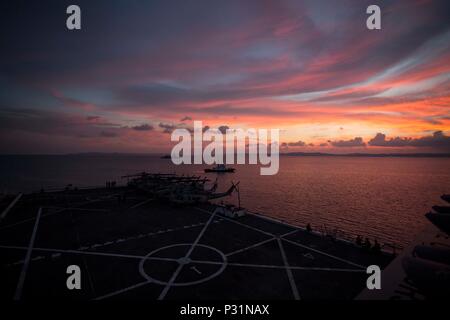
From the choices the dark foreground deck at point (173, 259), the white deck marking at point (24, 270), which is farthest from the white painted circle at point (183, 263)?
the white deck marking at point (24, 270)

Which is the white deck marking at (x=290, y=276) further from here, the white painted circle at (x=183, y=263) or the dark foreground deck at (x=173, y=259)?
the white painted circle at (x=183, y=263)

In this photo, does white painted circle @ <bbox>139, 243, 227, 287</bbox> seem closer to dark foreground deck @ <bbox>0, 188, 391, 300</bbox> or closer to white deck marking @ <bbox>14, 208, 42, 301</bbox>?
dark foreground deck @ <bbox>0, 188, 391, 300</bbox>

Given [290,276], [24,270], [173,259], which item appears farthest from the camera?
[173,259]

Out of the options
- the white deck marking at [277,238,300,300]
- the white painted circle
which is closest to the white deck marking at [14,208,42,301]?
the white painted circle

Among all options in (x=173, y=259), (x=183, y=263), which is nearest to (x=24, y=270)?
(x=173, y=259)

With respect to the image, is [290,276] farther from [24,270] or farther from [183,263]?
[24,270]

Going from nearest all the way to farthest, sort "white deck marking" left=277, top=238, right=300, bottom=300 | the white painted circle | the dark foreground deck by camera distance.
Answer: "white deck marking" left=277, top=238, right=300, bottom=300 < the dark foreground deck < the white painted circle
